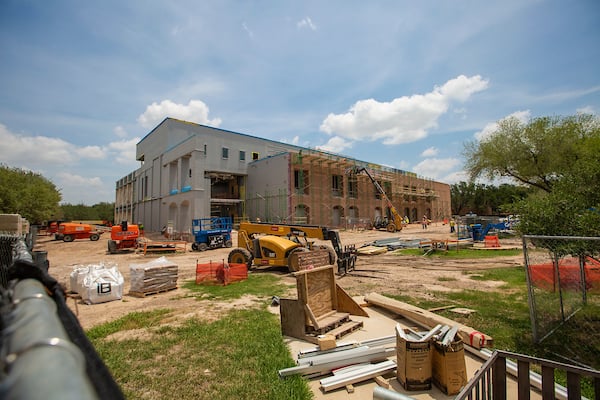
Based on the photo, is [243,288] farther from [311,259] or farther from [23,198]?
[23,198]

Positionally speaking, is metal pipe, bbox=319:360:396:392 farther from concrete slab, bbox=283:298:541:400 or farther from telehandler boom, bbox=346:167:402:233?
telehandler boom, bbox=346:167:402:233

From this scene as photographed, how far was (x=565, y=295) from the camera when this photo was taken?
649cm

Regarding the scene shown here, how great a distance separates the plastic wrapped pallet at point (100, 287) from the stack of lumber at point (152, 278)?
0.54 metres

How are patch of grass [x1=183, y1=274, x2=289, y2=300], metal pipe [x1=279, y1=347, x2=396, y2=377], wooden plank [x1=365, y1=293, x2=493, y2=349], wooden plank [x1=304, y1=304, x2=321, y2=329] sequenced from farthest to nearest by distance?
patch of grass [x1=183, y1=274, x2=289, y2=300] → wooden plank [x1=304, y1=304, x2=321, y2=329] → wooden plank [x1=365, y1=293, x2=493, y2=349] → metal pipe [x1=279, y1=347, x2=396, y2=377]

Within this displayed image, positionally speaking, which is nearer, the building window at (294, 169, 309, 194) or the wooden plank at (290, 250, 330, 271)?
the wooden plank at (290, 250, 330, 271)

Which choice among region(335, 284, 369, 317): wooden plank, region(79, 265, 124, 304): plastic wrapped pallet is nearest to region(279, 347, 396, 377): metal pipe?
region(335, 284, 369, 317): wooden plank

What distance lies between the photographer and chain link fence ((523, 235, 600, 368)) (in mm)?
5551

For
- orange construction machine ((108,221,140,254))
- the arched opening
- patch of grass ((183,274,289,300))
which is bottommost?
patch of grass ((183,274,289,300))

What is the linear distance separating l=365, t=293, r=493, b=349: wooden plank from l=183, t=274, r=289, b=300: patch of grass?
3231mm

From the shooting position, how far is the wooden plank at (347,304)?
7094 mm

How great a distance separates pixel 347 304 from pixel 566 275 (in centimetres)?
484

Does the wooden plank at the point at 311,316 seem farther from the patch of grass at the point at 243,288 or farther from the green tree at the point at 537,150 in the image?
the green tree at the point at 537,150

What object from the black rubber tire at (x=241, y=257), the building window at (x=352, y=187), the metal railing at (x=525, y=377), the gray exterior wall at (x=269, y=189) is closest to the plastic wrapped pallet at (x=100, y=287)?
the black rubber tire at (x=241, y=257)

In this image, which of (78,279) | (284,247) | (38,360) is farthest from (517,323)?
(78,279)
